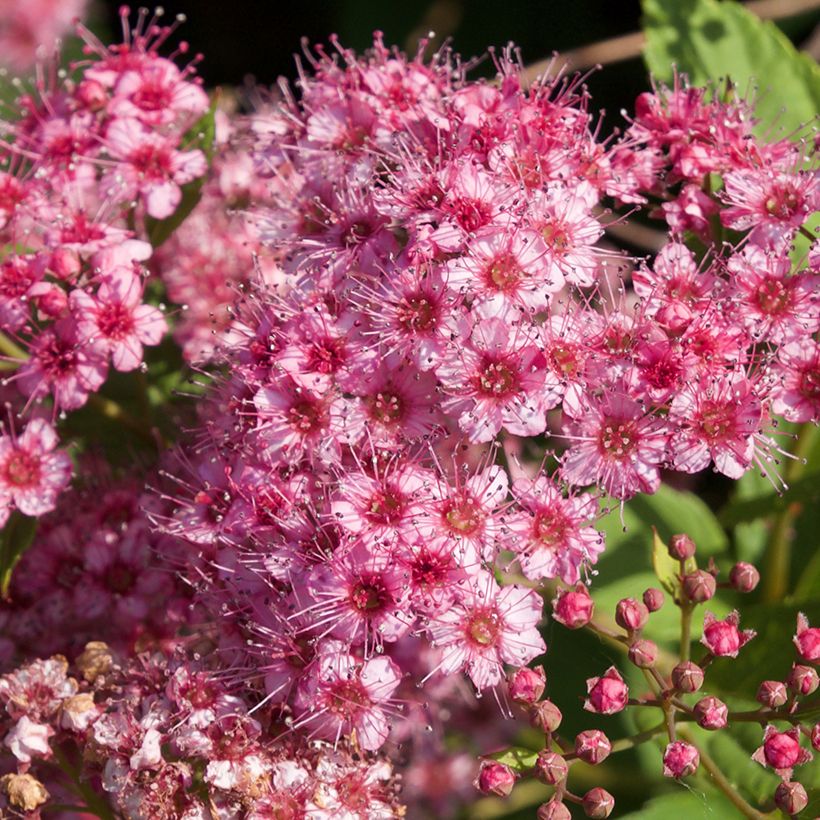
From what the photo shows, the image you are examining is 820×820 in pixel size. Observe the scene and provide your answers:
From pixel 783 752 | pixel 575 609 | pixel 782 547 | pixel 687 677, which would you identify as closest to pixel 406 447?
pixel 575 609

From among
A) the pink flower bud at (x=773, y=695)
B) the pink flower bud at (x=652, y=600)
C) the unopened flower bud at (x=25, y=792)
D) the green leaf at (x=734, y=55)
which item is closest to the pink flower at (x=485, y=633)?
the pink flower bud at (x=652, y=600)

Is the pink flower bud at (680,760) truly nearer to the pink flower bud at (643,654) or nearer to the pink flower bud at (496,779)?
the pink flower bud at (643,654)

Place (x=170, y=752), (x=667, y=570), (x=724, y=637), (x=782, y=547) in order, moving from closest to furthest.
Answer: (x=724, y=637) → (x=170, y=752) → (x=667, y=570) → (x=782, y=547)

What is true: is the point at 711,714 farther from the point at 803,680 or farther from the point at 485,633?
the point at 485,633

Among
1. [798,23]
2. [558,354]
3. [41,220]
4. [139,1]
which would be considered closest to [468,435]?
[558,354]

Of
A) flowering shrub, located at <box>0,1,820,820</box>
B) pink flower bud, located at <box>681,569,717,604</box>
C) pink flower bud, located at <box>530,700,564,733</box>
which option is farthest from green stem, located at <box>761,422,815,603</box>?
pink flower bud, located at <box>530,700,564,733</box>

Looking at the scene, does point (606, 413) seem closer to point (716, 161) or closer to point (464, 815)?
point (716, 161)
